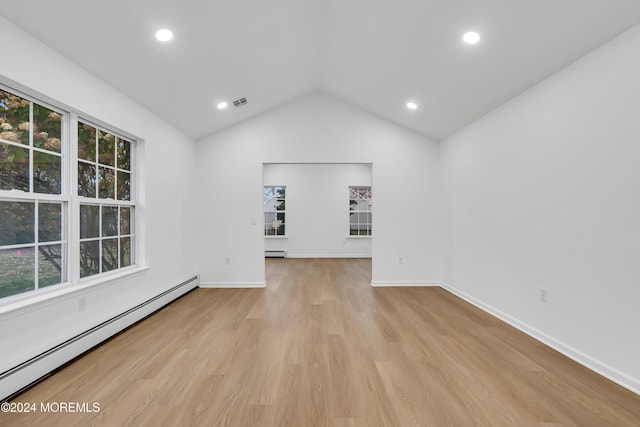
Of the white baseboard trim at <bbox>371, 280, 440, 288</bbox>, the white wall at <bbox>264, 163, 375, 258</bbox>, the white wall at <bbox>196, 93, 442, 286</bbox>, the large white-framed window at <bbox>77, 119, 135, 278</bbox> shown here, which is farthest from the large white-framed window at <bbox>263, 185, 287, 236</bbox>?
the large white-framed window at <bbox>77, 119, 135, 278</bbox>

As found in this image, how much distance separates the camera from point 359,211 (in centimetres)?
831

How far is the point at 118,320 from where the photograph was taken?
9.14ft

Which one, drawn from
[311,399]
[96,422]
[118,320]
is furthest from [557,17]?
[118,320]

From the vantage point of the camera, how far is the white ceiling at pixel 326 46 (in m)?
2.04

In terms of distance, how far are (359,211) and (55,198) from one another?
6.85 m

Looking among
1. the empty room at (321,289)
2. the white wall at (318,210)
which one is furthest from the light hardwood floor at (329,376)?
the white wall at (318,210)

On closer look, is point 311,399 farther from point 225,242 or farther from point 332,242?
point 332,242

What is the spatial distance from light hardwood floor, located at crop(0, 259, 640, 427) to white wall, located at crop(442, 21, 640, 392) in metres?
0.29

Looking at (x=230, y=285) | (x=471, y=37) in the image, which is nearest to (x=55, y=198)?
(x=230, y=285)

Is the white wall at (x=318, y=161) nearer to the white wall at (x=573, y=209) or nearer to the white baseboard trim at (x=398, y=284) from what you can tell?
the white baseboard trim at (x=398, y=284)

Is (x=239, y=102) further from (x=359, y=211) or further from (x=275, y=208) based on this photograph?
(x=359, y=211)

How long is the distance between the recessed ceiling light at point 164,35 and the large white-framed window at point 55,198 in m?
0.96

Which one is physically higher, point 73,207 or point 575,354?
point 73,207

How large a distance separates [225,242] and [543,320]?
13.8ft
